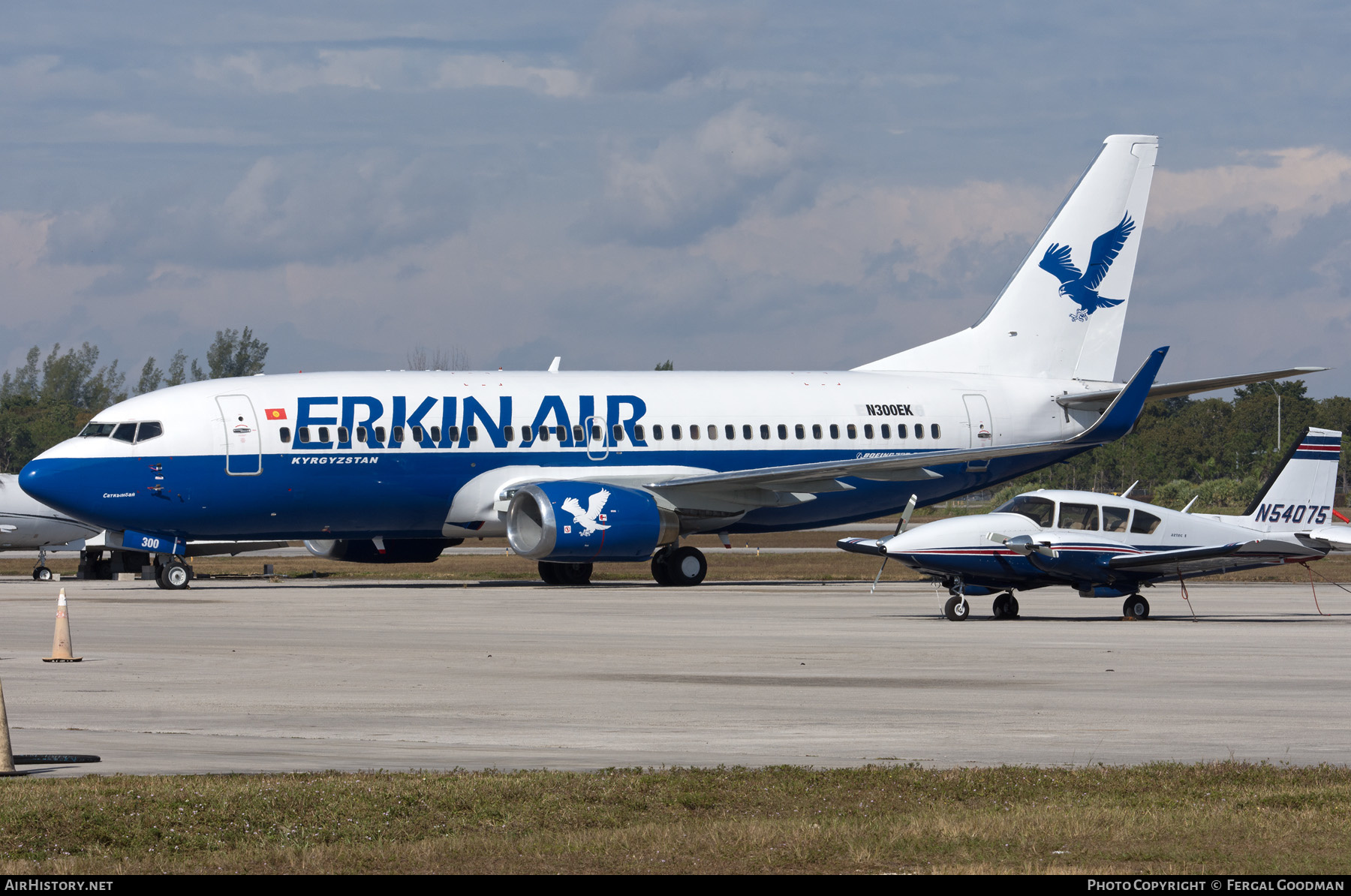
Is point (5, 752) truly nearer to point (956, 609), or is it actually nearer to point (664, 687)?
point (664, 687)

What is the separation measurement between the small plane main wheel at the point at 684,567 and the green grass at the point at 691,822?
28.4 m

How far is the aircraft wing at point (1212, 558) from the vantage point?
28438 mm

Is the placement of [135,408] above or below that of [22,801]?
above

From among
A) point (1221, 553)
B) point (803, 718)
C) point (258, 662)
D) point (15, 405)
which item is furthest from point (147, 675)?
point (15, 405)

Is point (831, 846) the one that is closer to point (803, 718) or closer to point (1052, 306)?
point (803, 718)

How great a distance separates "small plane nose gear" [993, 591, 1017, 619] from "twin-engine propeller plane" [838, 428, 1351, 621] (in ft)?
0.06

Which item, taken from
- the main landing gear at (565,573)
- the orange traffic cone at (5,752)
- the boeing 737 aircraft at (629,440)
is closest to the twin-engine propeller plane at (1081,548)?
the boeing 737 aircraft at (629,440)

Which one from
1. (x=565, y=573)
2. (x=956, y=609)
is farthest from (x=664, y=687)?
(x=565, y=573)

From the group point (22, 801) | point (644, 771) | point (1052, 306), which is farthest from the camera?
point (1052, 306)

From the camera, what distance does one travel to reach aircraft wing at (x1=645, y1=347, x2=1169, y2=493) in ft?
128

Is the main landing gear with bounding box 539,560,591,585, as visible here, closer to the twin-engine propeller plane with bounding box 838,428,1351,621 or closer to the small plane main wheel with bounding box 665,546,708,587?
the small plane main wheel with bounding box 665,546,708,587

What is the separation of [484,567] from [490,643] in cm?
2989

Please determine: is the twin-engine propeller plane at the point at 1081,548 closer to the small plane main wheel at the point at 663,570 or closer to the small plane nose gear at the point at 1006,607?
the small plane nose gear at the point at 1006,607
